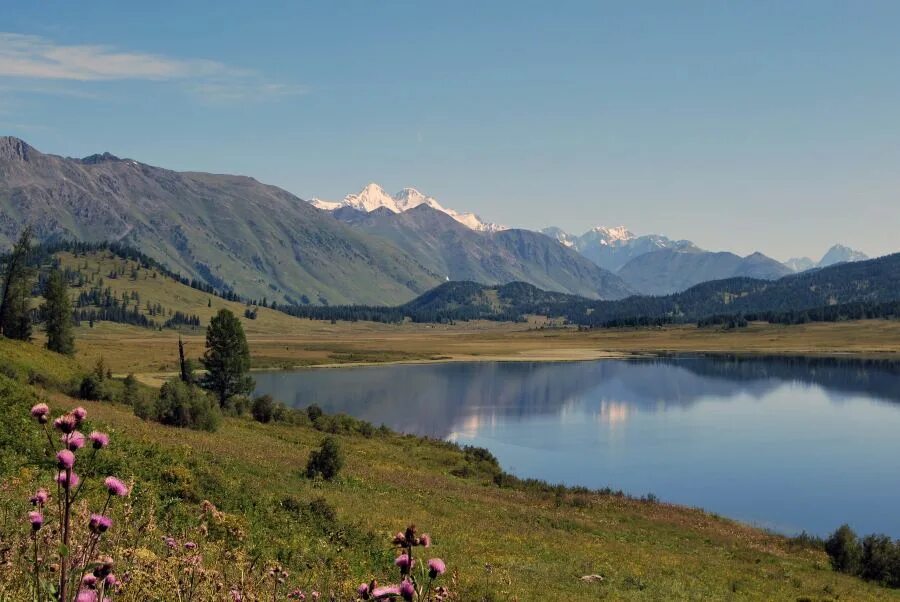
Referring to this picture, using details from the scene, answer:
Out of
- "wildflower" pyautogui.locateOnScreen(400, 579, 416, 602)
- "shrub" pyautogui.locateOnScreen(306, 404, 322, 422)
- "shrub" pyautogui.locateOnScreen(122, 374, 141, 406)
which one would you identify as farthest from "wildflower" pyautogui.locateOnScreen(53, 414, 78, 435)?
"shrub" pyautogui.locateOnScreen(306, 404, 322, 422)

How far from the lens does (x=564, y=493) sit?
4812cm

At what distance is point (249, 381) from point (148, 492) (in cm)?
6113

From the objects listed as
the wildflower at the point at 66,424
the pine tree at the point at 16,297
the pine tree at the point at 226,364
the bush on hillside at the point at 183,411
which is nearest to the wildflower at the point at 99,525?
the wildflower at the point at 66,424

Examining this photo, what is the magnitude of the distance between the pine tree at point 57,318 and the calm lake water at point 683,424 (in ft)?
117

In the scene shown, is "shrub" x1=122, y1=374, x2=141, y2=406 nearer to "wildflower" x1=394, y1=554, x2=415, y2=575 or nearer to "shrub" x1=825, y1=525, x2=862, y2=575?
"shrub" x1=825, y1=525, x2=862, y2=575

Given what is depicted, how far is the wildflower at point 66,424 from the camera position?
410 centimetres

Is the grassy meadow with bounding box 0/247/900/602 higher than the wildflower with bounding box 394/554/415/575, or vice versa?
the wildflower with bounding box 394/554/415/575

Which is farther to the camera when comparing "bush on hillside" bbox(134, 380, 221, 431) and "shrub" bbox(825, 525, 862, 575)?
"bush on hillside" bbox(134, 380, 221, 431)

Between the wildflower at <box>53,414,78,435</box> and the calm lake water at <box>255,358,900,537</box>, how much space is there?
173 ft

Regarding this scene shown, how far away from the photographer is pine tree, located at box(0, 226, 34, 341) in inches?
3105

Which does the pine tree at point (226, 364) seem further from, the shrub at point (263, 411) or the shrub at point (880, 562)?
the shrub at point (880, 562)

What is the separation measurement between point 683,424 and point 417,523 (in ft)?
238

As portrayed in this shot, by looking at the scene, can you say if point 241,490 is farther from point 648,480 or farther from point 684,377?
point 684,377

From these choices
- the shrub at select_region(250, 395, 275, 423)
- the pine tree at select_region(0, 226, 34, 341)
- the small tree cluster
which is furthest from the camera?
the pine tree at select_region(0, 226, 34, 341)
